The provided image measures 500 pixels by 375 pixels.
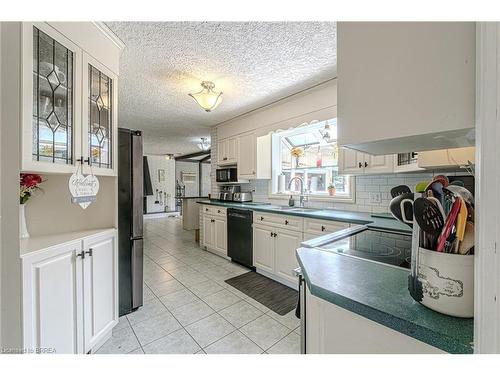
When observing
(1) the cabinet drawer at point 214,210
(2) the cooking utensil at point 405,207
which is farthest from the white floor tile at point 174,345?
(1) the cabinet drawer at point 214,210

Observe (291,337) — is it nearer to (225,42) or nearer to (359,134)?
(359,134)

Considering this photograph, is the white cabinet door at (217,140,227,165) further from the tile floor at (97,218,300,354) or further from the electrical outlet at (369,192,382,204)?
the electrical outlet at (369,192,382,204)

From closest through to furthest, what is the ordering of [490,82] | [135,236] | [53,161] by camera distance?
[490,82]
[53,161]
[135,236]

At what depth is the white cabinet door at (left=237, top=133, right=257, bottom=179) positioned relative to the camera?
3.54 metres

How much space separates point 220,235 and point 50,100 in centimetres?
281

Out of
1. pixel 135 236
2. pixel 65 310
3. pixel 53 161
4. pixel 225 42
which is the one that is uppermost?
pixel 225 42

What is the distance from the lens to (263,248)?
9.52 ft

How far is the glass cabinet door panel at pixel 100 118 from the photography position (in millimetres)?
1542

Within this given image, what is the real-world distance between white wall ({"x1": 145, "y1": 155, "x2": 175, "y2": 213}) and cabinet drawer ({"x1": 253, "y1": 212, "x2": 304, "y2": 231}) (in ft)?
21.6

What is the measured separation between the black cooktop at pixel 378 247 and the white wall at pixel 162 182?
8.23m

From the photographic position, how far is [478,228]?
452 mm

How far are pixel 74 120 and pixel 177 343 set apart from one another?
5.88 feet

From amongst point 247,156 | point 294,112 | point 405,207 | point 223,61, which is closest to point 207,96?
point 223,61

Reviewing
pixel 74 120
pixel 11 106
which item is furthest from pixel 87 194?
pixel 11 106
